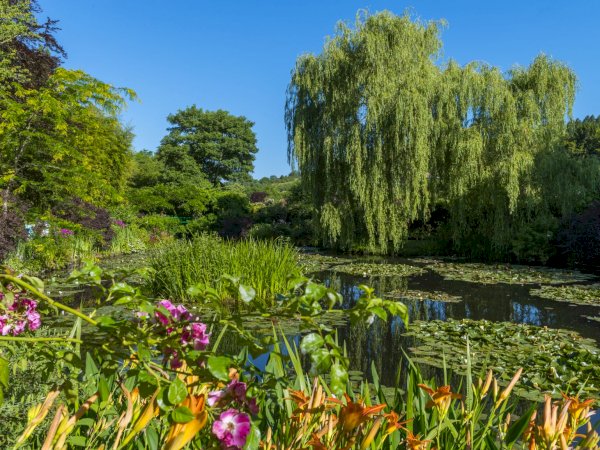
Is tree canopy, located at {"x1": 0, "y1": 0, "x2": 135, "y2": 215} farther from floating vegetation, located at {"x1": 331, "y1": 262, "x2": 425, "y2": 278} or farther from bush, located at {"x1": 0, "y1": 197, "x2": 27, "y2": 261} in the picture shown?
floating vegetation, located at {"x1": 331, "y1": 262, "x2": 425, "y2": 278}

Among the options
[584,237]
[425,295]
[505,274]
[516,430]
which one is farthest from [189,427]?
[584,237]

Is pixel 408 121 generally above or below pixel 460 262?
above

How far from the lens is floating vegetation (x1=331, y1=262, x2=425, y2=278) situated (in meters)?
10.9

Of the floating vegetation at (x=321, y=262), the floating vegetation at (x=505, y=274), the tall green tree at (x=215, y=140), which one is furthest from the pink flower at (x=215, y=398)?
the tall green tree at (x=215, y=140)

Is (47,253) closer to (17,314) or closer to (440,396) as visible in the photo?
(17,314)

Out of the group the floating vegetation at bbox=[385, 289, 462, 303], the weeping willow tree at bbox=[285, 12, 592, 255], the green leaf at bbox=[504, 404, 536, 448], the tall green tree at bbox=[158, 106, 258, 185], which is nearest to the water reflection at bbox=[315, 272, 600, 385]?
the floating vegetation at bbox=[385, 289, 462, 303]

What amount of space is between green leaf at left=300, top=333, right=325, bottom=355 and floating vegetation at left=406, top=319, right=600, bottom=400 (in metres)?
2.64

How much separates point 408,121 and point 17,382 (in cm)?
1178

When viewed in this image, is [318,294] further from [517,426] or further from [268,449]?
[517,426]

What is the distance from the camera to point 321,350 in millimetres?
939

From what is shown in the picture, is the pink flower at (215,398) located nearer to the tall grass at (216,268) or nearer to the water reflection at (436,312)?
the water reflection at (436,312)

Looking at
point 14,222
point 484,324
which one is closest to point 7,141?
point 14,222

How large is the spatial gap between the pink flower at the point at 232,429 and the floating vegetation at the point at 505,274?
9769mm

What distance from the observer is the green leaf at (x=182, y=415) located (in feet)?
2.62
